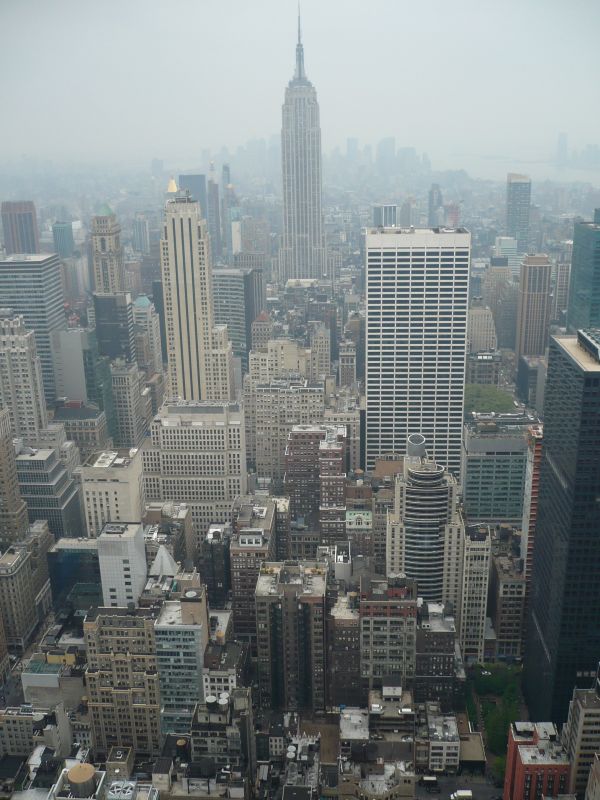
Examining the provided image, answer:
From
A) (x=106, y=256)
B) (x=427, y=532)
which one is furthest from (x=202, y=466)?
(x=106, y=256)

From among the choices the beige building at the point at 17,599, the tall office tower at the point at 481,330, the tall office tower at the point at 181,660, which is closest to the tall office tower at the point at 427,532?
the tall office tower at the point at 181,660

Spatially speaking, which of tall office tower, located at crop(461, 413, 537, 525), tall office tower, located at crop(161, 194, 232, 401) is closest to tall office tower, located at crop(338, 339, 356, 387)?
tall office tower, located at crop(161, 194, 232, 401)

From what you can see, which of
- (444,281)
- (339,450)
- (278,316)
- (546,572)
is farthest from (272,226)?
(546,572)

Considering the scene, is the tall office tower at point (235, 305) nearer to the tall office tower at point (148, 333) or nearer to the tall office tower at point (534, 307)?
the tall office tower at point (148, 333)

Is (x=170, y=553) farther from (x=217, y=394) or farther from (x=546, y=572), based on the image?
(x=217, y=394)

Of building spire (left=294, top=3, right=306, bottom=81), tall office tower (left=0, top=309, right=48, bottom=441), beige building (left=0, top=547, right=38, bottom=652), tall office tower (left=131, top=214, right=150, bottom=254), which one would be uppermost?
building spire (left=294, top=3, right=306, bottom=81)

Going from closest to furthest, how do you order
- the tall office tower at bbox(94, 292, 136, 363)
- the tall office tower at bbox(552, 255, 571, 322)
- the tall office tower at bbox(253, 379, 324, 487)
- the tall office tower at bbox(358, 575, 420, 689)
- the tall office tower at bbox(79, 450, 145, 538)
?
the tall office tower at bbox(358, 575, 420, 689)
the tall office tower at bbox(79, 450, 145, 538)
the tall office tower at bbox(253, 379, 324, 487)
the tall office tower at bbox(94, 292, 136, 363)
the tall office tower at bbox(552, 255, 571, 322)

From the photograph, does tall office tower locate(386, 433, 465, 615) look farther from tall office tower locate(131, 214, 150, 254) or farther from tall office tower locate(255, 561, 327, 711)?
tall office tower locate(131, 214, 150, 254)
